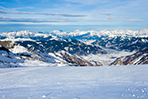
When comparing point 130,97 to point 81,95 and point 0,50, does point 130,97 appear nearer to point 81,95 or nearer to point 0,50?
point 81,95

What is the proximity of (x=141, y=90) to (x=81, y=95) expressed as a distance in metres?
6.48

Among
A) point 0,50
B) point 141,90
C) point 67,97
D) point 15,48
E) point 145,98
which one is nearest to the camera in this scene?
point 145,98

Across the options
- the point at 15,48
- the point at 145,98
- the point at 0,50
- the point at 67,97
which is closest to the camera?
the point at 145,98

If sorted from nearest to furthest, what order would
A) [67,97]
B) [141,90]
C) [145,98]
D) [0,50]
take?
[145,98] → [67,97] → [141,90] → [0,50]

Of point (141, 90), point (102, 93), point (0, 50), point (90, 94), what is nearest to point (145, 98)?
point (141, 90)

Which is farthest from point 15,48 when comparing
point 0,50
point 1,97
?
point 1,97

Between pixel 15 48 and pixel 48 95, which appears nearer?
pixel 48 95

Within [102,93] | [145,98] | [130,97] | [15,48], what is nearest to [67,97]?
[102,93]

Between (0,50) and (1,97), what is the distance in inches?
3137

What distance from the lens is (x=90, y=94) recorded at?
49.3ft

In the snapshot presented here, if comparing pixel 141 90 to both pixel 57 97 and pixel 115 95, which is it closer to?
pixel 115 95

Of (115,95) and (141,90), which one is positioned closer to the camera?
(115,95)

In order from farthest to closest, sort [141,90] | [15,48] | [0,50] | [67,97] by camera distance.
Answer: [15,48], [0,50], [141,90], [67,97]

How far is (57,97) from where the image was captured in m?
14.4
